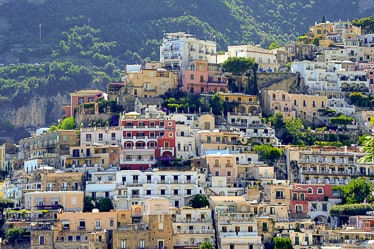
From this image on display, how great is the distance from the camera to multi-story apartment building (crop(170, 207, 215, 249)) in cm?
8375

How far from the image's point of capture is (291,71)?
11494 centimetres

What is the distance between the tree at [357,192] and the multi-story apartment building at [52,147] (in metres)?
20.5

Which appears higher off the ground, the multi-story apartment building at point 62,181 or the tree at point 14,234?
the multi-story apartment building at point 62,181

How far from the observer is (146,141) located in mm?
96312

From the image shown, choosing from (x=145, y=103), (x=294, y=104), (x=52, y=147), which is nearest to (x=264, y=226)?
(x=52, y=147)

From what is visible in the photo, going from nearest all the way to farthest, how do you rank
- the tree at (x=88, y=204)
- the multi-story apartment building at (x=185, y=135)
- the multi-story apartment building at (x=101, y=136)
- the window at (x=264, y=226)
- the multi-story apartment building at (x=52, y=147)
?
1. the window at (x=264, y=226)
2. the tree at (x=88, y=204)
3. the multi-story apartment building at (x=185, y=135)
4. the multi-story apartment building at (x=52, y=147)
5. the multi-story apartment building at (x=101, y=136)

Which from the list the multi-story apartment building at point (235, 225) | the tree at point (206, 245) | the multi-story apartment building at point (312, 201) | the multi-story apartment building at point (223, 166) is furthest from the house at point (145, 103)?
the tree at point (206, 245)

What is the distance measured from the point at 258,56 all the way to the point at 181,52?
758 centimetres

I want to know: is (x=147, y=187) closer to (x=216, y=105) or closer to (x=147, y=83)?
(x=216, y=105)

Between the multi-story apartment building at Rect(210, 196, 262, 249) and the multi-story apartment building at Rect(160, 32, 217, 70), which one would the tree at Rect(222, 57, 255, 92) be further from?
the multi-story apartment building at Rect(210, 196, 262, 249)

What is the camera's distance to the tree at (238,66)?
111m

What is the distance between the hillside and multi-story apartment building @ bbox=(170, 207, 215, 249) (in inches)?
2645

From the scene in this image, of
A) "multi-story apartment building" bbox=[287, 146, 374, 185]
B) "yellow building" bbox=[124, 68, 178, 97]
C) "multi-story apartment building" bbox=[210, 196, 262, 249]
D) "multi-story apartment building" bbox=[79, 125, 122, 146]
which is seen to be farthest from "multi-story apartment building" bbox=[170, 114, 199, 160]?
"multi-story apartment building" bbox=[210, 196, 262, 249]

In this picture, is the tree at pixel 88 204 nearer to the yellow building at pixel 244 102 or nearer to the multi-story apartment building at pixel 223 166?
the multi-story apartment building at pixel 223 166
